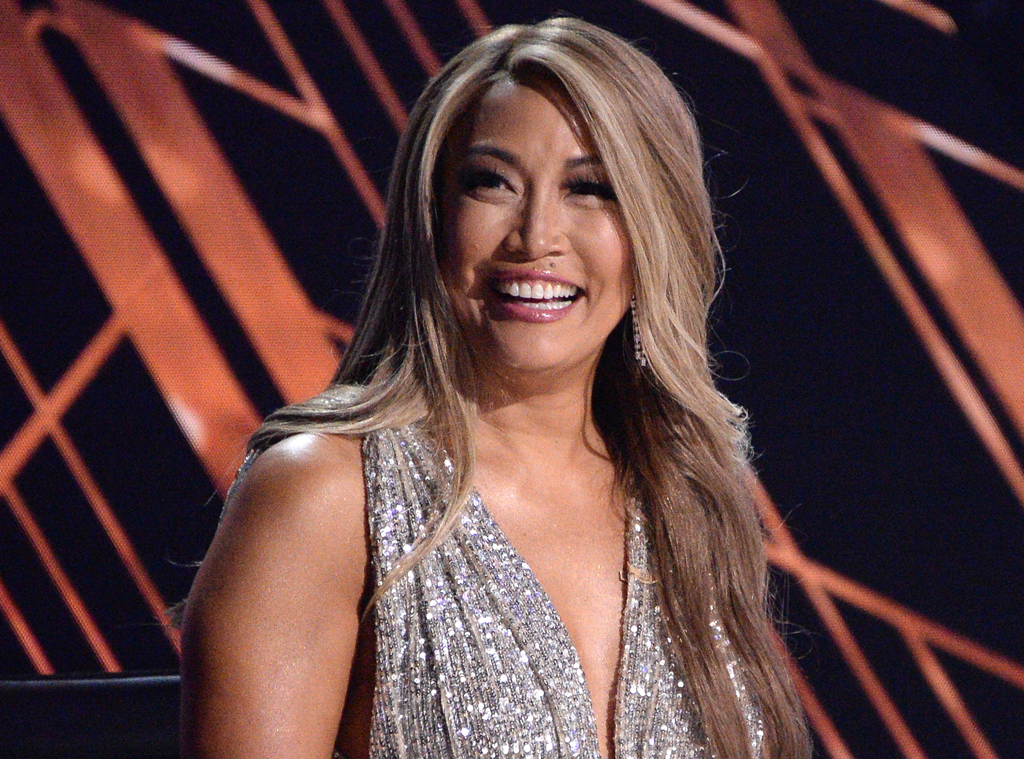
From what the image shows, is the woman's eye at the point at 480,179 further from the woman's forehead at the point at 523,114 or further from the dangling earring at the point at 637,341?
the dangling earring at the point at 637,341

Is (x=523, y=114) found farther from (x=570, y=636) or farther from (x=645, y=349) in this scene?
(x=570, y=636)

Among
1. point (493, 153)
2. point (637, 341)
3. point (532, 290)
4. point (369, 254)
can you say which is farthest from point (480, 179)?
point (369, 254)

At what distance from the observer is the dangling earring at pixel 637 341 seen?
1.48 meters

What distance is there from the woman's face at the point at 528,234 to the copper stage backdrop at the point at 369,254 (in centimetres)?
103

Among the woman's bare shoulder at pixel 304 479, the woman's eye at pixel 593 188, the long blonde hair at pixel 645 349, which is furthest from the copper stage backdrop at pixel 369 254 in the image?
the woman's bare shoulder at pixel 304 479

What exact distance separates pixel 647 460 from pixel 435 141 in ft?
1.61

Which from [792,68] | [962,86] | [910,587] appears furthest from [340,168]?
[910,587]

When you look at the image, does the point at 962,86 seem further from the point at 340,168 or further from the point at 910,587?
the point at 340,168

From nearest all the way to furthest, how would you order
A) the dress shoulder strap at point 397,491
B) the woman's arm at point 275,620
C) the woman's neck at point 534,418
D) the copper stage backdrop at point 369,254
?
the woman's arm at point 275,620 → the dress shoulder strap at point 397,491 → the woman's neck at point 534,418 → the copper stage backdrop at point 369,254

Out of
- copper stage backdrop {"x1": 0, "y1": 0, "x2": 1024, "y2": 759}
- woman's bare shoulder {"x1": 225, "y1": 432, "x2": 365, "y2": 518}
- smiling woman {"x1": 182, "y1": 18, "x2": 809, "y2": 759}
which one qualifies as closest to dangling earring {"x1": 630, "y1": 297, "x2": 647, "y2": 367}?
smiling woman {"x1": 182, "y1": 18, "x2": 809, "y2": 759}

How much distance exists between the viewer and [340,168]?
94.9 inches

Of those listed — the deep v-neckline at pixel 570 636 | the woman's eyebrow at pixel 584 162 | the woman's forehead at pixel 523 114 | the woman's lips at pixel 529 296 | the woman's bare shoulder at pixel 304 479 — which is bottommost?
the deep v-neckline at pixel 570 636

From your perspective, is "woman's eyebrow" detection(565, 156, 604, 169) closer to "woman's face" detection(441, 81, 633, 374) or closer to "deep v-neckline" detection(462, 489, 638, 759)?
"woman's face" detection(441, 81, 633, 374)

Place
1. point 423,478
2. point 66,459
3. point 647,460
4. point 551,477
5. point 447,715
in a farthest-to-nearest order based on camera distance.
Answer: point 66,459 → point 647,460 → point 551,477 → point 423,478 → point 447,715
